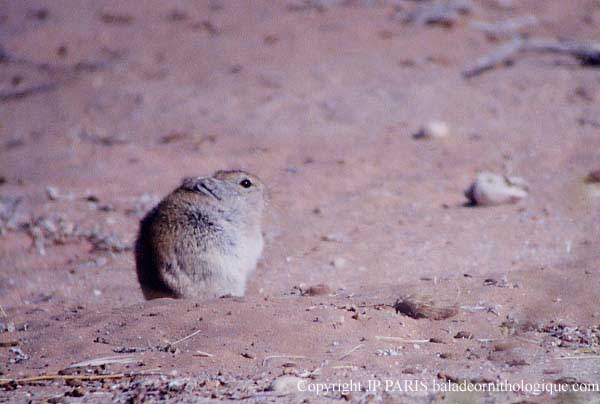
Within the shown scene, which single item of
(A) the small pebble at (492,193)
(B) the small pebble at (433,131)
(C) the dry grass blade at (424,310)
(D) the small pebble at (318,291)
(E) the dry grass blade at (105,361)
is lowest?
(B) the small pebble at (433,131)

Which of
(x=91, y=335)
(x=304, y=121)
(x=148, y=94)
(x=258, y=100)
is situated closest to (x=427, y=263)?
(x=91, y=335)

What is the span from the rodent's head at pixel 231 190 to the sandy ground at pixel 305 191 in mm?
518

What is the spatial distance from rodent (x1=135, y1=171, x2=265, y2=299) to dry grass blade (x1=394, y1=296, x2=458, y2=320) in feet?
4.47

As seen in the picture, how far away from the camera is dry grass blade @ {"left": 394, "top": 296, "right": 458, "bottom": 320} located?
4156 mm

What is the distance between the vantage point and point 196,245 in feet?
16.9

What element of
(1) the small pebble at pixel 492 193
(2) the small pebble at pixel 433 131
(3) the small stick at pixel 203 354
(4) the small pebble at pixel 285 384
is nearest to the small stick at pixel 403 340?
(4) the small pebble at pixel 285 384

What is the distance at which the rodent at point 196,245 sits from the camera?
5105mm

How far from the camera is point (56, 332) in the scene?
444cm

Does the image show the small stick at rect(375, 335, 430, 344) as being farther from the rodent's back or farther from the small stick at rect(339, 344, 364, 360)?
the rodent's back

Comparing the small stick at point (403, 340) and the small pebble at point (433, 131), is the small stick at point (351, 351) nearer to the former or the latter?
the small stick at point (403, 340)

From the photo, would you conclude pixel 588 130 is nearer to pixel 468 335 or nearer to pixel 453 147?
pixel 453 147

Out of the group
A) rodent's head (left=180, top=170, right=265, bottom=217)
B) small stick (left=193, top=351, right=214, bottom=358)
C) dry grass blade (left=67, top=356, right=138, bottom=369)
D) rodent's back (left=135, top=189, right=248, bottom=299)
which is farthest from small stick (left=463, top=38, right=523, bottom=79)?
dry grass blade (left=67, top=356, right=138, bottom=369)

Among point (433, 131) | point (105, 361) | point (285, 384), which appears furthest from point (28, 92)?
point (285, 384)

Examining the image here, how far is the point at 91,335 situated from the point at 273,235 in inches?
94.1
